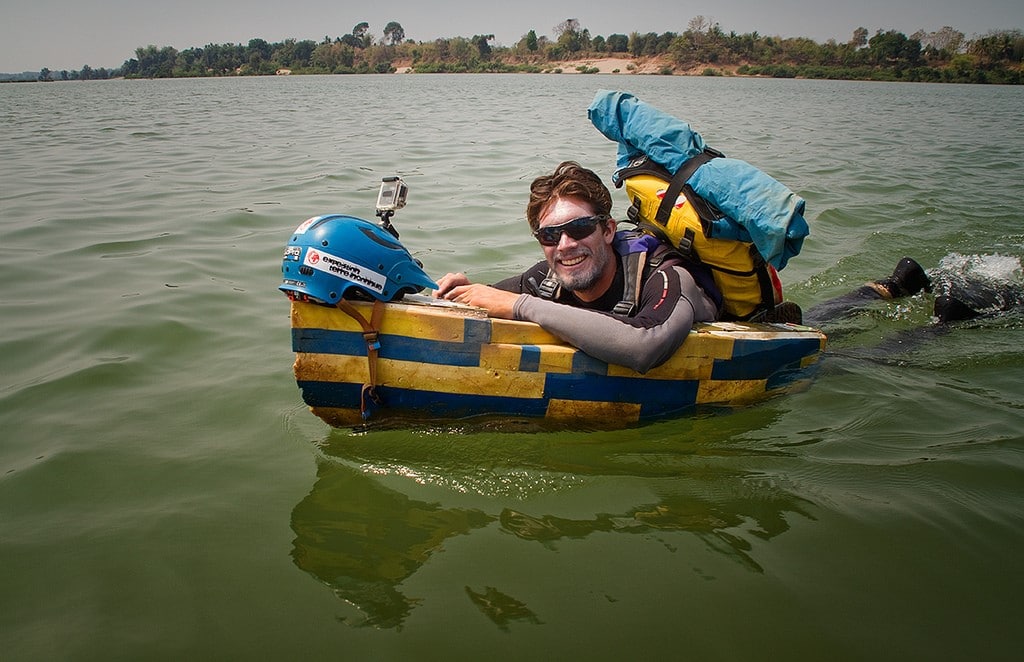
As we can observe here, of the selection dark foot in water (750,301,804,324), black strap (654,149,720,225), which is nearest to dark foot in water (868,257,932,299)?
dark foot in water (750,301,804,324)

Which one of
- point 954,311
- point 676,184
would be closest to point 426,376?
point 676,184

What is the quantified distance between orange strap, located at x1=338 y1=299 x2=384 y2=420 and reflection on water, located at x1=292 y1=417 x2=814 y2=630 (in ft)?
1.00

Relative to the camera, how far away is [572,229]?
3.84 metres

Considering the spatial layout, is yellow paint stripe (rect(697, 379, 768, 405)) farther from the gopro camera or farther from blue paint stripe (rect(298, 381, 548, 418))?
the gopro camera

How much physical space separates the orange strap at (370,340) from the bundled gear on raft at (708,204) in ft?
6.23

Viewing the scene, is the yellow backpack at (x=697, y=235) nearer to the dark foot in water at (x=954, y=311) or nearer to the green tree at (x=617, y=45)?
the dark foot in water at (x=954, y=311)

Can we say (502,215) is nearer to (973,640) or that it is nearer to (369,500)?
(369,500)

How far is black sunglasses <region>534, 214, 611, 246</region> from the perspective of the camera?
383 centimetres

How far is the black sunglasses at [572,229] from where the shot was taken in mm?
3834

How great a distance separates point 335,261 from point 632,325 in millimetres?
1488

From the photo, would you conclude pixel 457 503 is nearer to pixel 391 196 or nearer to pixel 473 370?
pixel 473 370

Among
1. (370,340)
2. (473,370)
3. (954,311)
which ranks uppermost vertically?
(370,340)

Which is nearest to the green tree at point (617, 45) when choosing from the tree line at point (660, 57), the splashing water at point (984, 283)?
the tree line at point (660, 57)

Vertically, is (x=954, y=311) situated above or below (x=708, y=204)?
below
